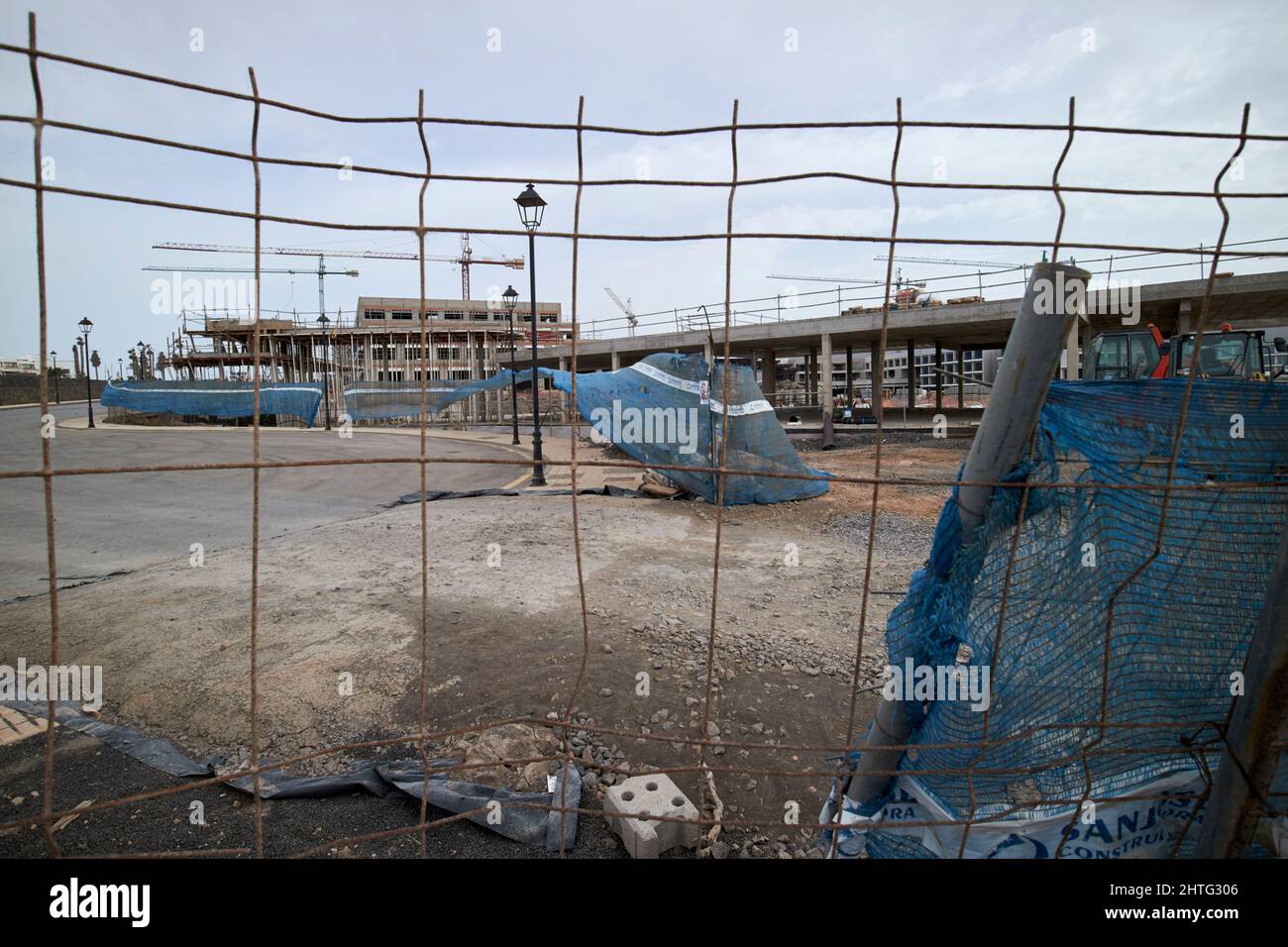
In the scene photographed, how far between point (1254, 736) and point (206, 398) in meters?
37.3

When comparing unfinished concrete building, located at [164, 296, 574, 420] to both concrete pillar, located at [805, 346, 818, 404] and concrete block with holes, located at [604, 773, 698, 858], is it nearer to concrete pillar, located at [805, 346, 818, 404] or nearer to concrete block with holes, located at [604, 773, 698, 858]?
concrete pillar, located at [805, 346, 818, 404]

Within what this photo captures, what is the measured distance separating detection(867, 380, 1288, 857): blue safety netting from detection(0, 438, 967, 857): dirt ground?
381 millimetres

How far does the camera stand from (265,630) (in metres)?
4.47

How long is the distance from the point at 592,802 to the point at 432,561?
4068mm

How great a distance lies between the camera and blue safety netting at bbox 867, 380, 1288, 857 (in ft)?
6.02

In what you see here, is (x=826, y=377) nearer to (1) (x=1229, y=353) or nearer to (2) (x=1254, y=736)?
(1) (x=1229, y=353)

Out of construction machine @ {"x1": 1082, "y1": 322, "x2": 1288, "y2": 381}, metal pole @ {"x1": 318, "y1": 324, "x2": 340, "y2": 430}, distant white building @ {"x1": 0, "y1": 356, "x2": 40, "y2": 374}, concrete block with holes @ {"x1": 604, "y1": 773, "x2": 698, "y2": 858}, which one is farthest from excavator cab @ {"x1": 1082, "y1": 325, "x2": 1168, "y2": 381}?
distant white building @ {"x1": 0, "y1": 356, "x2": 40, "y2": 374}

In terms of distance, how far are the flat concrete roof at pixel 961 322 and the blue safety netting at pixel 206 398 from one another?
14.2 m

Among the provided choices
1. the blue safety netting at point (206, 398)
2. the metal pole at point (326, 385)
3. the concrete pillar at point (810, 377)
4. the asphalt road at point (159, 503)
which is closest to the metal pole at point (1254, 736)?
the asphalt road at point (159, 503)

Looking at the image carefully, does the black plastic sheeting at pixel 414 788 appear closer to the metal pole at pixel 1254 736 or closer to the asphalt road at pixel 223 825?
the asphalt road at pixel 223 825
